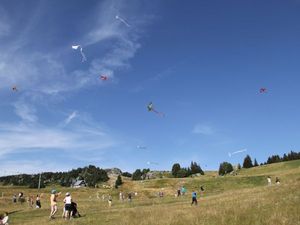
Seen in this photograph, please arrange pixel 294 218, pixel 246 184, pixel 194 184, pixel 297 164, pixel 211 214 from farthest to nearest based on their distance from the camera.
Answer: pixel 297 164 < pixel 194 184 < pixel 246 184 < pixel 211 214 < pixel 294 218

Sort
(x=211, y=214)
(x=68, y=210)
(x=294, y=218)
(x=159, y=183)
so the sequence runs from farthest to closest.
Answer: (x=159, y=183) < (x=68, y=210) < (x=211, y=214) < (x=294, y=218)

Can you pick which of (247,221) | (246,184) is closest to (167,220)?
(247,221)

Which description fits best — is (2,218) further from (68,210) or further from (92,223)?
(92,223)

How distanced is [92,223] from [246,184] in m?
94.7

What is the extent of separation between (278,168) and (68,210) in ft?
459

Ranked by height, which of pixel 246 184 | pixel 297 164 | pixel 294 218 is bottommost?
pixel 294 218

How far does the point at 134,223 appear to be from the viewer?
A: 25781 millimetres

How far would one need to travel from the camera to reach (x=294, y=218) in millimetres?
21719

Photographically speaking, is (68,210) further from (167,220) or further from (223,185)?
(223,185)

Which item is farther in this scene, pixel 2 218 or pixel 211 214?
pixel 2 218

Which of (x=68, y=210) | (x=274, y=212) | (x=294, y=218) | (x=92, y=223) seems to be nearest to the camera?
(x=294, y=218)

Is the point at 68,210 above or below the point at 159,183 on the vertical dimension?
below

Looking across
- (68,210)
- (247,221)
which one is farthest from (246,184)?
(247,221)

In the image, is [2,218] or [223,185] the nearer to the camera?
[2,218]
